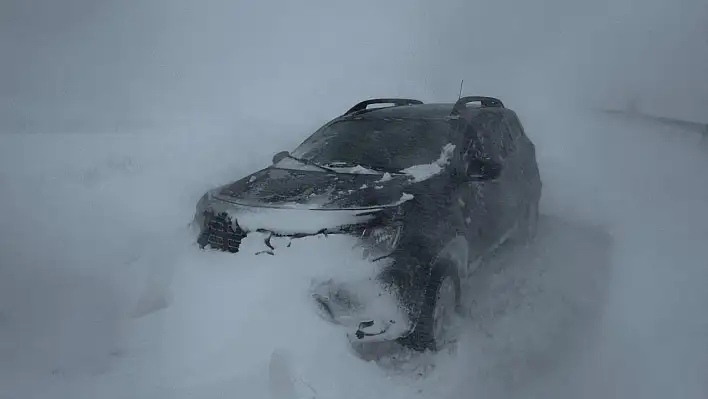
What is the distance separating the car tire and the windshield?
34.8 inches

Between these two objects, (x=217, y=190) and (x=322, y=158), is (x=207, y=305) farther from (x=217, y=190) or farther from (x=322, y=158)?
(x=322, y=158)

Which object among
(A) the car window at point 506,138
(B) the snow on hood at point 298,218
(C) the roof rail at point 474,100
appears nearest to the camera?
(B) the snow on hood at point 298,218

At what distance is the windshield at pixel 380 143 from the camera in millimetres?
4309

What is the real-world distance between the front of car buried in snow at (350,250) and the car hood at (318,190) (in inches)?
2.9

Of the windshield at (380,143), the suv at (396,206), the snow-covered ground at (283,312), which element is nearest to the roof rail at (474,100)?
the suv at (396,206)

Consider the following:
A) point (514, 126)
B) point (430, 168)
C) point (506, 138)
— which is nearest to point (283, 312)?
point (430, 168)

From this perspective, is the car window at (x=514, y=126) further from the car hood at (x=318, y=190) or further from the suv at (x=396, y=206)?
the car hood at (x=318, y=190)

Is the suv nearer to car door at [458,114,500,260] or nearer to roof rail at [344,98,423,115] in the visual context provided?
car door at [458,114,500,260]

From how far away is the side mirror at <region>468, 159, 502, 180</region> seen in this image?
415cm

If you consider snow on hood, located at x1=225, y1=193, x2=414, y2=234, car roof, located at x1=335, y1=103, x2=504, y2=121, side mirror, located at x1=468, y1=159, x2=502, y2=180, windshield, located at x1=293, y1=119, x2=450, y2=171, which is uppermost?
car roof, located at x1=335, y1=103, x2=504, y2=121

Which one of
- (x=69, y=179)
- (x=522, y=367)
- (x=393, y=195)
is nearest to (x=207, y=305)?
(x=393, y=195)

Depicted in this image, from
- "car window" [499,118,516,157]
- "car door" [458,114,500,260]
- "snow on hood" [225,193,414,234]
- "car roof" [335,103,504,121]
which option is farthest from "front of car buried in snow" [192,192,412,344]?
"car window" [499,118,516,157]

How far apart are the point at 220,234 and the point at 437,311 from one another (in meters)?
1.44

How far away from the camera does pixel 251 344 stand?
3.32 metres
